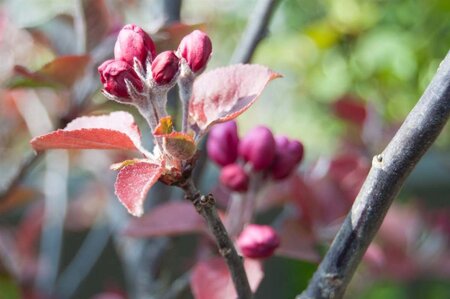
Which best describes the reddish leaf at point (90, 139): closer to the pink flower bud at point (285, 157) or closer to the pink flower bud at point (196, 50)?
the pink flower bud at point (196, 50)

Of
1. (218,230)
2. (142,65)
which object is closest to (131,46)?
(142,65)

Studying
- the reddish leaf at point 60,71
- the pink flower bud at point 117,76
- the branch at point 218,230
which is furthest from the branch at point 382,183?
the reddish leaf at point 60,71

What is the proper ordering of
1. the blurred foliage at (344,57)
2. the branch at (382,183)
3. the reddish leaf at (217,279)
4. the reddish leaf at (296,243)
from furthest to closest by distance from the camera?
the blurred foliage at (344,57), the reddish leaf at (296,243), the reddish leaf at (217,279), the branch at (382,183)

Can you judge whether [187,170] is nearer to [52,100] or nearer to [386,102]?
[52,100]

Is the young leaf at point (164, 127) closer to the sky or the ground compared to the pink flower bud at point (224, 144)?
closer to the ground

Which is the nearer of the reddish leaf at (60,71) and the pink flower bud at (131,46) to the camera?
the pink flower bud at (131,46)

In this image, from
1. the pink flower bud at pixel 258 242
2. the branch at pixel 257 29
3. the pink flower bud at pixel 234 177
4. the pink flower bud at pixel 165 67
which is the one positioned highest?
the branch at pixel 257 29

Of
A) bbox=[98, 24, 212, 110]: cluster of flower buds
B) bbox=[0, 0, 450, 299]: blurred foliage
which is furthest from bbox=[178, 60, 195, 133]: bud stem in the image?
bbox=[0, 0, 450, 299]: blurred foliage
